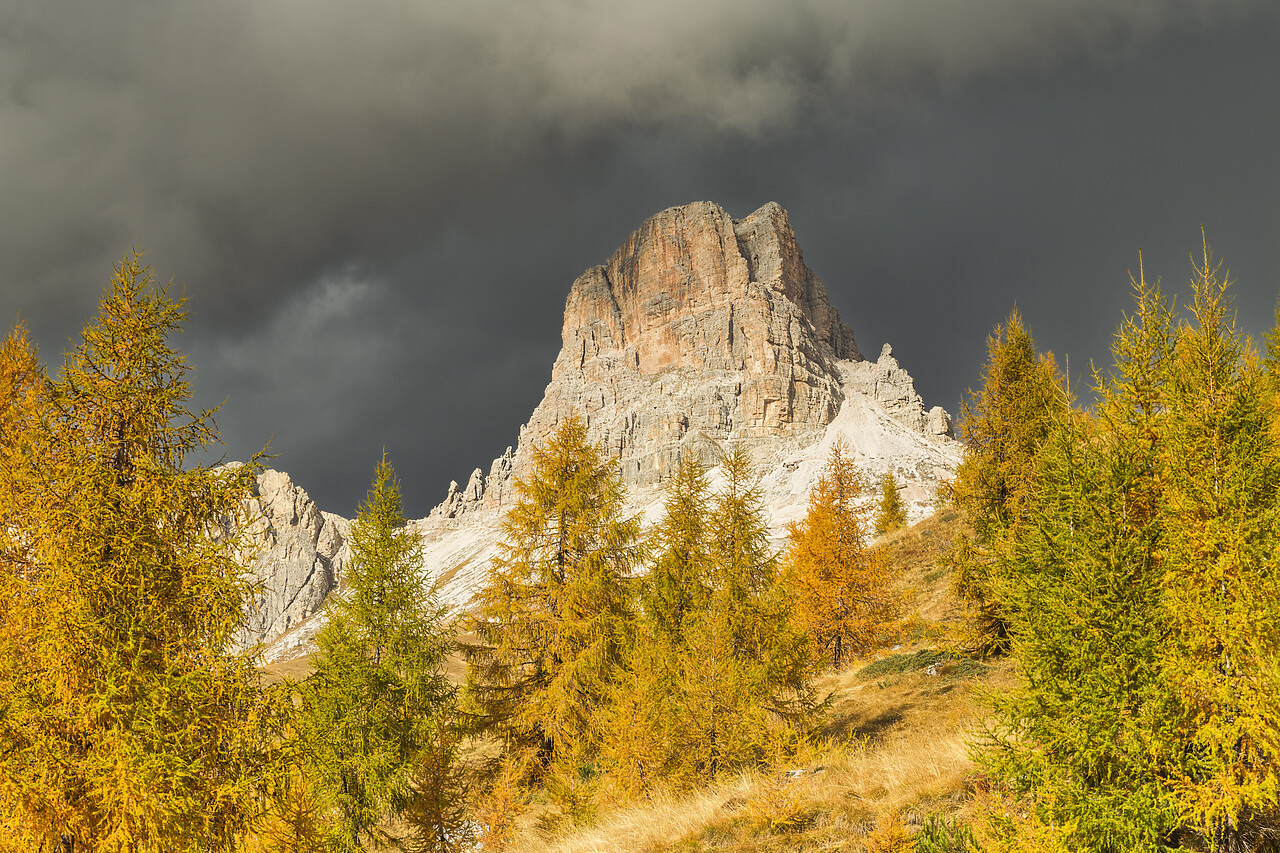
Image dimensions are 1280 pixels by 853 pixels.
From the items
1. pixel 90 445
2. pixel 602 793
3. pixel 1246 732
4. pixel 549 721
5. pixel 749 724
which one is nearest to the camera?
pixel 1246 732

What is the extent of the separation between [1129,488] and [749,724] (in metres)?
8.14

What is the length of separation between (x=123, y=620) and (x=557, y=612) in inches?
462

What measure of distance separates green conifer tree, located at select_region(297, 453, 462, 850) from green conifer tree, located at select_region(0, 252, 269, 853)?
406 cm

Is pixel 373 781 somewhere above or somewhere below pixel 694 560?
below

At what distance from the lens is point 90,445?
25.8 feet

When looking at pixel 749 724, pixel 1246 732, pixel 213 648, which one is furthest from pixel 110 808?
pixel 1246 732

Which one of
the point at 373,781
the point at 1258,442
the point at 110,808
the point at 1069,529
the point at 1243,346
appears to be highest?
the point at 1243,346

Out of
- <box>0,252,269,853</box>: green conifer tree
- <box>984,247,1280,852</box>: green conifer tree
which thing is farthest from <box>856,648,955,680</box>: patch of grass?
<box>0,252,269,853</box>: green conifer tree

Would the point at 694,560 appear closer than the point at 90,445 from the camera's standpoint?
No

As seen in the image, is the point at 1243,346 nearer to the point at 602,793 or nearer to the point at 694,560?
the point at 694,560

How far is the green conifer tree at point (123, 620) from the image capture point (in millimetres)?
6934

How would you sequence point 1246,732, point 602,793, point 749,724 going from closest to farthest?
point 1246,732
point 749,724
point 602,793

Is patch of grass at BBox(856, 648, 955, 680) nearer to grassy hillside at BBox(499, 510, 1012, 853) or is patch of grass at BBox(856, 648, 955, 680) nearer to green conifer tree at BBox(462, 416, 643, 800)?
grassy hillside at BBox(499, 510, 1012, 853)

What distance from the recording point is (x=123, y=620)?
753 cm
